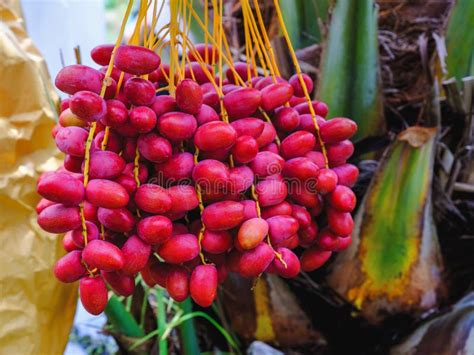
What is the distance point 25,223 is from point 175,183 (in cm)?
28

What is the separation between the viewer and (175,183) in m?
0.40

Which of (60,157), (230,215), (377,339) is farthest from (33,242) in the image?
(377,339)

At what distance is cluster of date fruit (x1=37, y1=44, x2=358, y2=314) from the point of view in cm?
37

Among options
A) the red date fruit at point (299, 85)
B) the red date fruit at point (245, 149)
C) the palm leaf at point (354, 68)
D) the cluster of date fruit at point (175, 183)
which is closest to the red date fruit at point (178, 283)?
the cluster of date fruit at point (175, 183)

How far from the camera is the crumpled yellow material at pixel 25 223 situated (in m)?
0.56

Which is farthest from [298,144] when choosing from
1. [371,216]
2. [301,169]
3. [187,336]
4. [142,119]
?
[187,336]

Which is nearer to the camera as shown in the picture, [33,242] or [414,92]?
[33,242]

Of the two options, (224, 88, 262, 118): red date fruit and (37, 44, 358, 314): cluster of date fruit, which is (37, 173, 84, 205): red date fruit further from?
(224, 88, 262, 118): red date fruit

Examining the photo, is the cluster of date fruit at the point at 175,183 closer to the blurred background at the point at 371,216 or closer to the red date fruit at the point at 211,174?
the red date fruit at the point at 211,174

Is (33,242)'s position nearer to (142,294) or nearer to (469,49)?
(142,294)

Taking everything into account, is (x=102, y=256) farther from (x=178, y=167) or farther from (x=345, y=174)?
(x=345, y=174)

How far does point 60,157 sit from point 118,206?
31 cm

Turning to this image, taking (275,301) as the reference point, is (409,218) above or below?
above

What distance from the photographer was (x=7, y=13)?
64 cm
